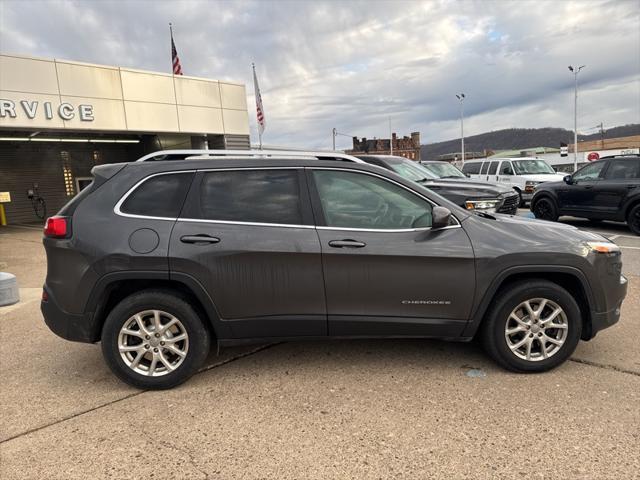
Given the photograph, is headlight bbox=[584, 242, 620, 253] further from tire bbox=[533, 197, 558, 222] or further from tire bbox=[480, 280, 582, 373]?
tire bbox=[533, 197, 558, 222]

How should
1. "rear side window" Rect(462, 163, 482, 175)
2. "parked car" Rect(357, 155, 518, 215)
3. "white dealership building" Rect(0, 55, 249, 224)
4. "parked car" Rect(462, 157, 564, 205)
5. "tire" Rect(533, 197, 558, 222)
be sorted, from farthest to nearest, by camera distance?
"rear side window" Rect(462, 163, 482, 175) < "parked car" Rect(462, 157, 564, 205) < "white dealership building" Rect(0, 55, 249, 224) < "tire" Rect(533, 197, 558, 222) < "parked car" Rect(357, 155, 518, 215)

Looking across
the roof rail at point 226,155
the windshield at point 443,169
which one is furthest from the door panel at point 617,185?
the roof rail at point 226,155

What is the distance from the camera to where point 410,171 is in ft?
30.1

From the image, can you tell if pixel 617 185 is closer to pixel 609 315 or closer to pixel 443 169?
pixel 443 169

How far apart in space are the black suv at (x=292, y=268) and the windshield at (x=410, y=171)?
526cm

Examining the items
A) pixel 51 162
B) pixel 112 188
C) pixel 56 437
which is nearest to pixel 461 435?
pixel 56 437

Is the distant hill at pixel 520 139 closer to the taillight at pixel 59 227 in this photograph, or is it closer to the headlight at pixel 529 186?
the headlight at pixel 529 186

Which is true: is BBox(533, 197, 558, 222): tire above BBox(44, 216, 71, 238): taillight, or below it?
below

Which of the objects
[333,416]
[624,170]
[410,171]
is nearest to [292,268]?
[333,416]

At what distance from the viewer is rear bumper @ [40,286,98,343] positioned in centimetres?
348

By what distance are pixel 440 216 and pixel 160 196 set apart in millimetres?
2094

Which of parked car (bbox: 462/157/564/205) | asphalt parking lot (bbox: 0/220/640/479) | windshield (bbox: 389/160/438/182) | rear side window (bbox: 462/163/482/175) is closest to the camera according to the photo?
asphalt parking lot (bbox: 0/220/640/479)

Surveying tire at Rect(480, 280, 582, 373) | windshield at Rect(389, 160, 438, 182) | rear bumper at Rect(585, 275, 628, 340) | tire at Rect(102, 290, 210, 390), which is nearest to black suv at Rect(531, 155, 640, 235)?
windshield at Rect(389, 160, 438, 182)

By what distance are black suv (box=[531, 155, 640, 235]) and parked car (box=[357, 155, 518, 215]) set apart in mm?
2909
